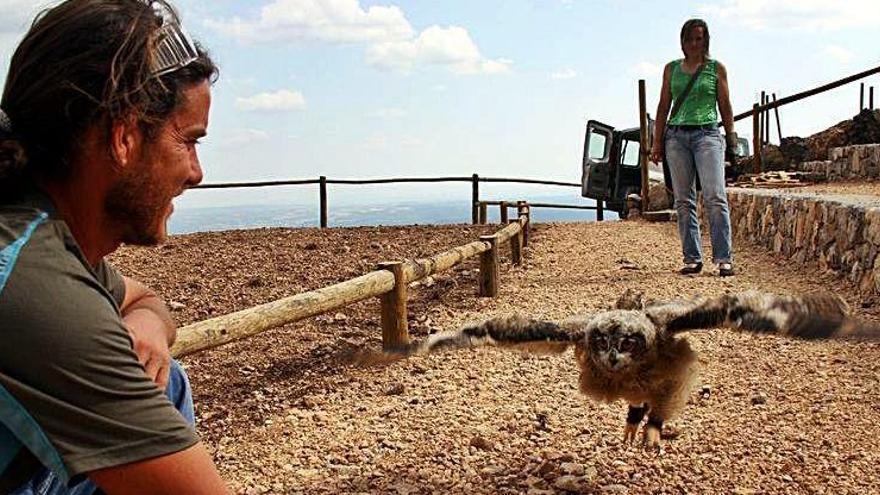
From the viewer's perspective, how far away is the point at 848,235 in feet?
22.0

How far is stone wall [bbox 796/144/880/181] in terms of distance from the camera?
1246cm

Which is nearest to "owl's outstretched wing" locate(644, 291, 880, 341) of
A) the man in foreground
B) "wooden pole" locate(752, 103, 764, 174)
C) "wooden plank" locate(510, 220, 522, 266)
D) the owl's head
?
the owl's head

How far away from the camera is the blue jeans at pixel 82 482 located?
1.45 m

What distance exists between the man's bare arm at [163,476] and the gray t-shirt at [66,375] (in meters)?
0.01

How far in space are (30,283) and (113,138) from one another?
326 millimetres

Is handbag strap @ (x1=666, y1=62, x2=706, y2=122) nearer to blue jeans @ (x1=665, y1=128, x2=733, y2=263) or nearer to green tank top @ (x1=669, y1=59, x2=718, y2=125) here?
green tank top @ (x1=669, y1=59, x2=718, y2=125)

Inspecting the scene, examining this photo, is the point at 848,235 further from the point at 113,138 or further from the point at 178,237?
the point at 178,237

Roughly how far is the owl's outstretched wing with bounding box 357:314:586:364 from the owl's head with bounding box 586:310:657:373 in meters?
0.15

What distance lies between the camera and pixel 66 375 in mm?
1188

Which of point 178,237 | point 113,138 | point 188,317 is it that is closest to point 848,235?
point 188,317

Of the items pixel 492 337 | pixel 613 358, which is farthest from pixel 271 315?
pixel 613 358

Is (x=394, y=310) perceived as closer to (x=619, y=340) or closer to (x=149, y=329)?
A: (x=619, y=340)

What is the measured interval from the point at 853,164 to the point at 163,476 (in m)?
13.5

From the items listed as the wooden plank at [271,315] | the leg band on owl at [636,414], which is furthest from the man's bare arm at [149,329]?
the leg band on owl at [636,414]
